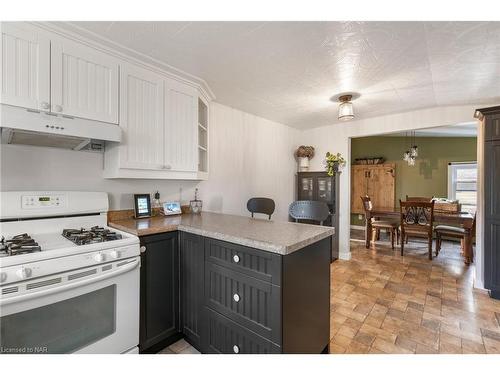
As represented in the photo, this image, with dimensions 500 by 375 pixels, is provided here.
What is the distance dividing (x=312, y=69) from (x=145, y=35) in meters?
1.39

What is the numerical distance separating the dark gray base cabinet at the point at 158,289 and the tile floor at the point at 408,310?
0.19 metres

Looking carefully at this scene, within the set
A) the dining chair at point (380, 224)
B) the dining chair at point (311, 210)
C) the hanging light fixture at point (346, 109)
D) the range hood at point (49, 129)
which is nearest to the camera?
the range hood at point (49, 129)

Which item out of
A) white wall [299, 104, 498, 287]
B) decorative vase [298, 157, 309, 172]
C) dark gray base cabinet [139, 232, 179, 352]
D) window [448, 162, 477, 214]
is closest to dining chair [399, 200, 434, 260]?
white wall [299, 104, 498, 287]

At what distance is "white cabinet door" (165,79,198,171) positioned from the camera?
217 centimetres

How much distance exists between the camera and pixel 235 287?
4.62 feet

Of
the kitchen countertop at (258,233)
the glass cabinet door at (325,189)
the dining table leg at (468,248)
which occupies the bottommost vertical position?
the dining table leg at (468,248)

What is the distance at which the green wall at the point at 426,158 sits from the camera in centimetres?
550

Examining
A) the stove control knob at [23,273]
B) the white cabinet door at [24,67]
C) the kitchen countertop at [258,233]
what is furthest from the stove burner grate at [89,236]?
the white cabinet door at [24,67]

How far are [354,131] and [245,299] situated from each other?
3442 millimetres

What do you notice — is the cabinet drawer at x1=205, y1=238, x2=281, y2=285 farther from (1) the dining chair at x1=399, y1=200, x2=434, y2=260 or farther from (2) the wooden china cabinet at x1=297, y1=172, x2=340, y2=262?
(1) the dining chair at x1=399, y1=200, x2=434, y2=260

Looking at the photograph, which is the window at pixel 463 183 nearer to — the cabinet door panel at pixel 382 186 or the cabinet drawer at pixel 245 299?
the cabinet door panel at pixel 382 186

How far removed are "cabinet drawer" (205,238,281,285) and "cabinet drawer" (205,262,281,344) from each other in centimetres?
3

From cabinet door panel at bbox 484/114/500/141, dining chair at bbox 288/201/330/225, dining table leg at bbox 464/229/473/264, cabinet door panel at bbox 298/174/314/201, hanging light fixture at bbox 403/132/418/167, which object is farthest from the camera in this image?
hanging light fixture at bbox 403/132/418/167

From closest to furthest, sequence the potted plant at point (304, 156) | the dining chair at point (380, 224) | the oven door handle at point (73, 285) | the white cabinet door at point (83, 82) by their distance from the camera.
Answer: the oven door handle at point (73, 285) < the white cabinet door at point (83, 82) < the potted plant at point (304, 156) < the dining chair at point (380, 224)
